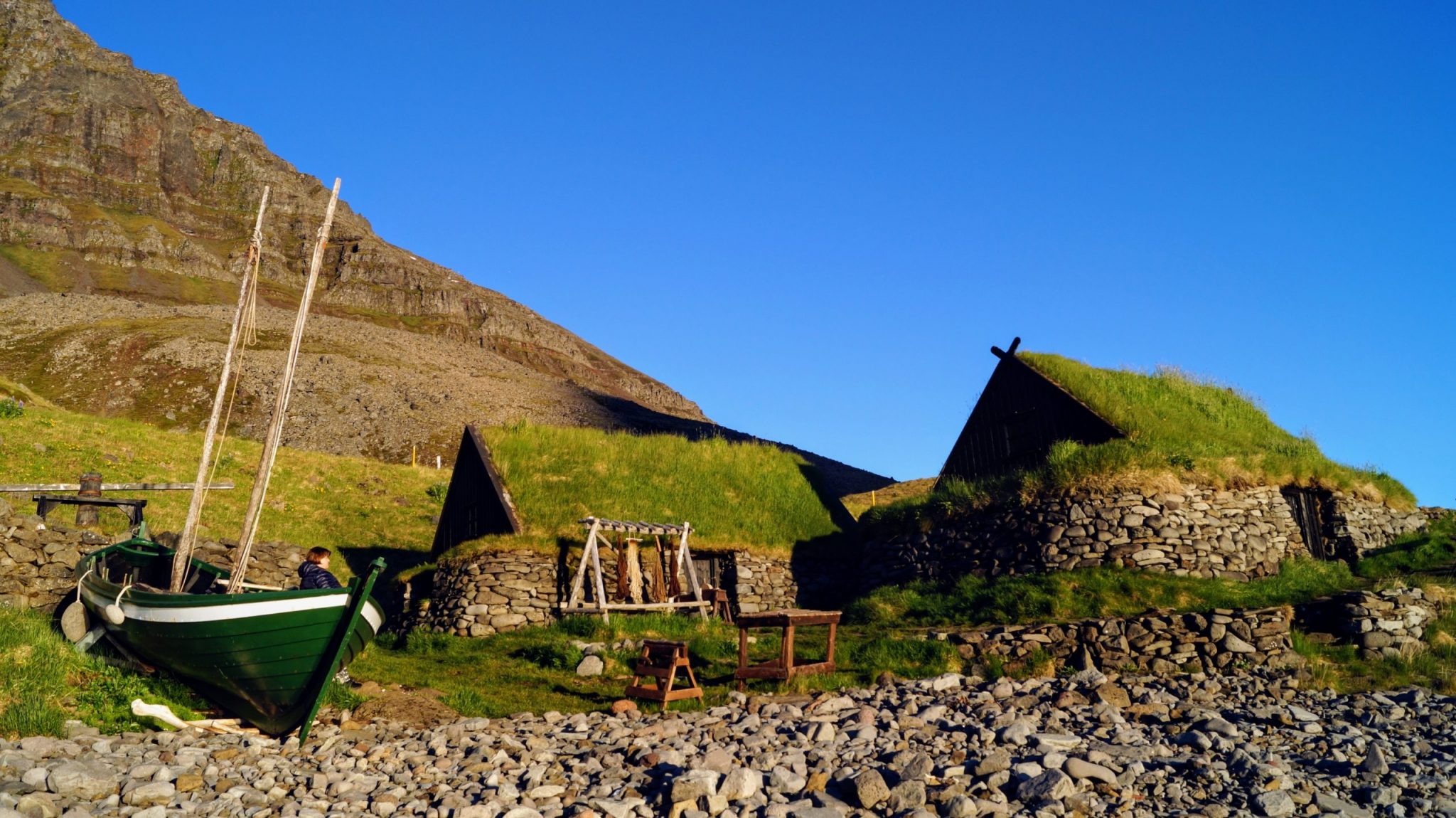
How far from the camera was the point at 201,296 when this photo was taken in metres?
106

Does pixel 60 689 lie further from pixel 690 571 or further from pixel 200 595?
pixel 690 571

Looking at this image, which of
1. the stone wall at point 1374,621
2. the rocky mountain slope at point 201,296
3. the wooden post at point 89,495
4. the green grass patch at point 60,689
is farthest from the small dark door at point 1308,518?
the rocky mountain slope at point 201,296

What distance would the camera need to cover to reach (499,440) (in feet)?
84.5

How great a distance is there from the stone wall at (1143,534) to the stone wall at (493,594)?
9.91 m

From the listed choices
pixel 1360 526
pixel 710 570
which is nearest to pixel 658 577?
pixel 710 570

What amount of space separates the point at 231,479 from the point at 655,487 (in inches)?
712

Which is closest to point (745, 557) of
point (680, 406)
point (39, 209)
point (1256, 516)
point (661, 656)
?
point (661, 656)

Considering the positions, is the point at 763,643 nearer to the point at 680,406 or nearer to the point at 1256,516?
the point at 1256,516

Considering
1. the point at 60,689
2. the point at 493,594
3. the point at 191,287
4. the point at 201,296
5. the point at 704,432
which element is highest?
the point at 191,287

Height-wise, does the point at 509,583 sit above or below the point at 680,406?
below

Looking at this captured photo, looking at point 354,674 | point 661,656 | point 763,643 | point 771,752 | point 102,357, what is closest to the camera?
point 771,752

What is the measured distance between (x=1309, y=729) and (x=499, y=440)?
20521 millimetres

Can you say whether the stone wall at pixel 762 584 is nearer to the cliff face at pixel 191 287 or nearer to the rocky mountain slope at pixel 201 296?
the rocky mountain slope at pixel 201 296

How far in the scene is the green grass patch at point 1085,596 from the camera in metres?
17.2
